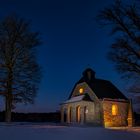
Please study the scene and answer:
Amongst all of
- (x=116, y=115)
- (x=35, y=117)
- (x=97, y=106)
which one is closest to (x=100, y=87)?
(x=97, y=106)

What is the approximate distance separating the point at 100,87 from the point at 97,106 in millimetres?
3612

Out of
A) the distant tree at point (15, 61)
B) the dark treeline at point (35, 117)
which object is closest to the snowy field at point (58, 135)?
the distant tree at point (15, 61)

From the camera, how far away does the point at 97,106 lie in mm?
35906

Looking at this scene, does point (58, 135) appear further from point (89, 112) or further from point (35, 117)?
point (35, 117)

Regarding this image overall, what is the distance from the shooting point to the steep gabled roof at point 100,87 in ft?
122

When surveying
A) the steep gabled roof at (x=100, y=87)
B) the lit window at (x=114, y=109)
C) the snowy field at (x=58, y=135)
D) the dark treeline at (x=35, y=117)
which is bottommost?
the dark treeline at (x=35, y=117)

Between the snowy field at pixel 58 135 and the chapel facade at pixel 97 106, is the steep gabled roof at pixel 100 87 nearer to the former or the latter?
the chapel facade at pixel 97 106

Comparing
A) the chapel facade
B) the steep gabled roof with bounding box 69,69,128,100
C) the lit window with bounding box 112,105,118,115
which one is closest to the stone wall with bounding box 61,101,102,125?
the chapel facade

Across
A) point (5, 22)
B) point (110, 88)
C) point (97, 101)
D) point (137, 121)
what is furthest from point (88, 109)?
point (5, 22)

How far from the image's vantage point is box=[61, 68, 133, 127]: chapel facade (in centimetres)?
3531

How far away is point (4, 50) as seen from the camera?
91.8ft

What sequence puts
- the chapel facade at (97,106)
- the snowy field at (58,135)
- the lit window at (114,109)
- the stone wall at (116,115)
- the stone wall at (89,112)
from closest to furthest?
the snowy field at (58,135) < the stone wall at (116,115) < the chapel facade at (97,106) < the stone wall at (89,112) < the lit window at (114,109)

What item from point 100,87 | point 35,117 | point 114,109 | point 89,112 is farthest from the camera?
point 35,117

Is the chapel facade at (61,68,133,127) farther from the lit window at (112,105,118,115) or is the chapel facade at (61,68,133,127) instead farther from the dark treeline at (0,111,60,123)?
the dark treeline at (0,111,60,123)
